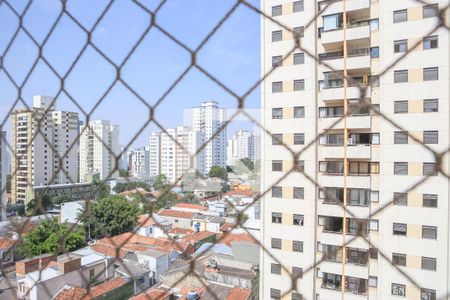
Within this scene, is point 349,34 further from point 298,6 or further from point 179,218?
point 179,218

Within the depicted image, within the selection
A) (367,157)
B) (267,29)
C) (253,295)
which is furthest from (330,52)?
(253,295)

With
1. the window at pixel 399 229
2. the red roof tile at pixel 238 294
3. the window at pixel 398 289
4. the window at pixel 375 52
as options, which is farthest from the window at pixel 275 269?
the window at pixel 375 52

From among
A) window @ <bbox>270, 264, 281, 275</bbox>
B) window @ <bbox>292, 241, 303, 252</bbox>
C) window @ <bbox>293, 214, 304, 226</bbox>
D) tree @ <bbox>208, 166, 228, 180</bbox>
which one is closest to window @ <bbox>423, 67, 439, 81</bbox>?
window @ <bbox>293, 214, 304, 226</bbox>

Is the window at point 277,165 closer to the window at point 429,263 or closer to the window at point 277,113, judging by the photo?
the window at point 277,113

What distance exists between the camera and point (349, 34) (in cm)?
365

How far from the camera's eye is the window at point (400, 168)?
11.7ft

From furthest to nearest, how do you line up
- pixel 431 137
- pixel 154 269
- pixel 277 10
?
pixel 154 269, pixel 277 10, pixel 431 137

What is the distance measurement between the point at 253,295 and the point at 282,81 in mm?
3261

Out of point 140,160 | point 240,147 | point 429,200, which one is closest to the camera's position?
point 429,200

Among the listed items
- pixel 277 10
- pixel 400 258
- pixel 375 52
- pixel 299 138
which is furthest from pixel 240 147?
pixel 375 52

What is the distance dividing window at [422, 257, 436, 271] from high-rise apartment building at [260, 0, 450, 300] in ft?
0.04

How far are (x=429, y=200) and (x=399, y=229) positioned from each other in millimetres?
462

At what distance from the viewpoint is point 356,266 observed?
4285mm

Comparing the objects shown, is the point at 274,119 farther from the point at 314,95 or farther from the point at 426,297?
the point at 426,297
